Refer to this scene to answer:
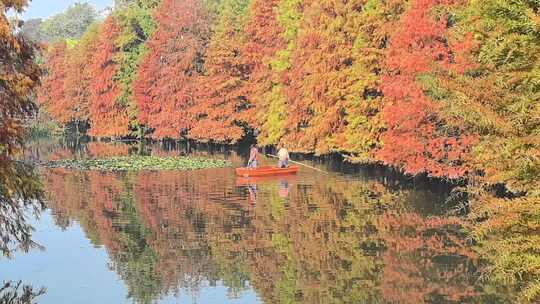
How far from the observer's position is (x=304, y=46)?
5034 cm

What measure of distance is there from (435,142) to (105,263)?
1611 cm

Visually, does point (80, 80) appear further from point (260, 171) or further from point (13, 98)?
point (13, 98)

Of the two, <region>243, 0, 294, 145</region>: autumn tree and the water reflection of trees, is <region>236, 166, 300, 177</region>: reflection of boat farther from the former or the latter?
<region>243, 0, 294, 145</region>: autumn tree

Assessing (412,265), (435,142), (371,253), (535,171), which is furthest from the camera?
(435,142)

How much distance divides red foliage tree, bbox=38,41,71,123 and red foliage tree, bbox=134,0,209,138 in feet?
89.0

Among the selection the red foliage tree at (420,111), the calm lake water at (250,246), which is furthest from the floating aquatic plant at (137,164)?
the red foliage tree at (420,111)

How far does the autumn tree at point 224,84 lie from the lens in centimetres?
6406

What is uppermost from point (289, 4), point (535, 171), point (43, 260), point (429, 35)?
point (289, 4)

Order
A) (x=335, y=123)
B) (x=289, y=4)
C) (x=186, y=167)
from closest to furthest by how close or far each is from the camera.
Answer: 1. (x=335, y=123)
2. (x=186, y=167)
3. (x=289, y=4)

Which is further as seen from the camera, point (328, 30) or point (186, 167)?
point (186, 167)

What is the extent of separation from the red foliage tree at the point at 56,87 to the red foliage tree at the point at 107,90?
1257 centimetres

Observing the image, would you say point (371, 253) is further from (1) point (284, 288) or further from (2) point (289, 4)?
(2) point (289, 4)

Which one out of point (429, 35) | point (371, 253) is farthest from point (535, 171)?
point (429, 35)

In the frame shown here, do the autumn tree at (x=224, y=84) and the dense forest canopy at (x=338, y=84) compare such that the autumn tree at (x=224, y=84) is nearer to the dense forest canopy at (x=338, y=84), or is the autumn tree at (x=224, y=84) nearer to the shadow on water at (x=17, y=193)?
→ the dense forest canopy at (x=338, y=84)
